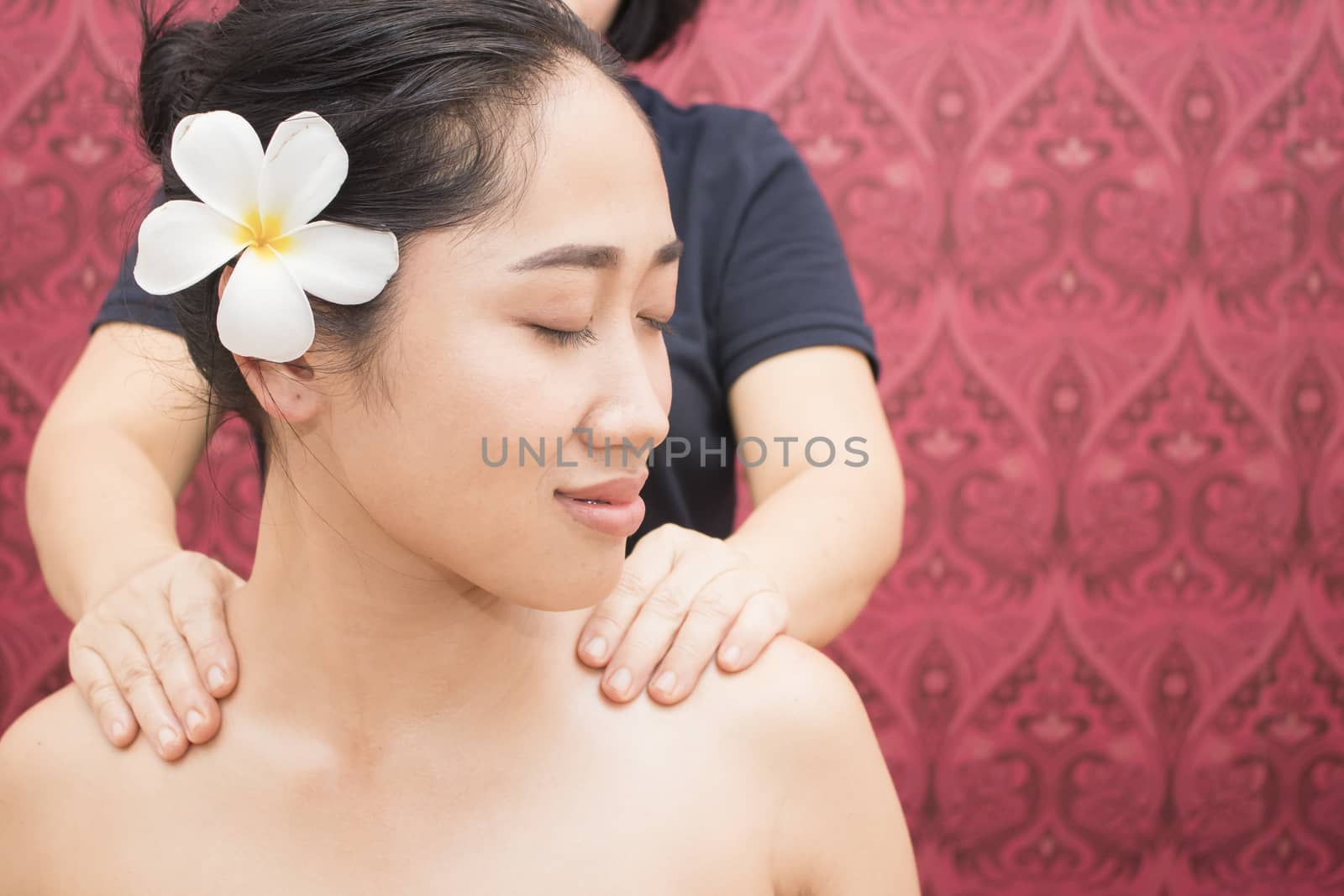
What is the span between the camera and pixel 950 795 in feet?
8.01

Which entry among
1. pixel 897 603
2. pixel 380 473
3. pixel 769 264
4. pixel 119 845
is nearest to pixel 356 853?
pixel 119 845

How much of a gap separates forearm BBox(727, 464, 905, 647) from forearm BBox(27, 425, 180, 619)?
1.98 ft

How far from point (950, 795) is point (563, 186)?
6.48 ft

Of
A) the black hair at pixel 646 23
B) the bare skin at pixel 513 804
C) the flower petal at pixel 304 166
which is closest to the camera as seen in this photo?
the flower petal at pixel 304 166

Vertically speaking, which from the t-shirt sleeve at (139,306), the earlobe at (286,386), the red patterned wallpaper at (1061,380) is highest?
the earlobe at (286,386)

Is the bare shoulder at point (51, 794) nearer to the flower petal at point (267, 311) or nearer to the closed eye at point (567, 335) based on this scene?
the flower petal at point (267, 311)

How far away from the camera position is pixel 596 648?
3.32ft

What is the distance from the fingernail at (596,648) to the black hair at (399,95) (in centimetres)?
32

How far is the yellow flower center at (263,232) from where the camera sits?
0.81 meters

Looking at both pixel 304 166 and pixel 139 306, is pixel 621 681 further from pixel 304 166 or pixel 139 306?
pixel 139 306

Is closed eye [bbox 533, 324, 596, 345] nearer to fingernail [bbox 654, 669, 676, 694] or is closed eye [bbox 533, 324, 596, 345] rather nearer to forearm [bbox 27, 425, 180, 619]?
fingernail [bbox 654, 669, 676, 694]

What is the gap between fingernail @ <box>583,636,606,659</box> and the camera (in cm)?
101

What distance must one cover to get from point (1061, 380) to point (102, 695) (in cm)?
191

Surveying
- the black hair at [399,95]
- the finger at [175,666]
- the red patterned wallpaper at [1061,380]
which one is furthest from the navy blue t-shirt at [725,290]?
the red patterned wallpaper at [1061,380]
